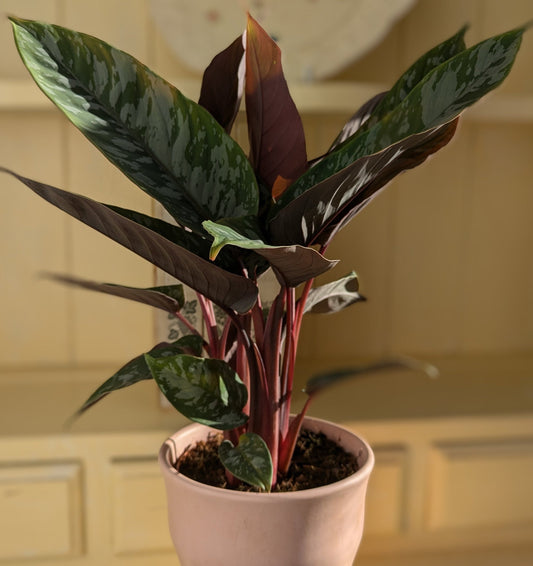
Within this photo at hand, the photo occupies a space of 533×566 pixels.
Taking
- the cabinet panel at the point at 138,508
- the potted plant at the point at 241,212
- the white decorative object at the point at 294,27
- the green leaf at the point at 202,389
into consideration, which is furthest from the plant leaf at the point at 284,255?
the white decorative object at the point at 294,27

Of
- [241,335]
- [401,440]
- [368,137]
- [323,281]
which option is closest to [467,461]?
[401,440]

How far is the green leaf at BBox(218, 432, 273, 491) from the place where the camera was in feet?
1.82

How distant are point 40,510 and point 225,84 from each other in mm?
649

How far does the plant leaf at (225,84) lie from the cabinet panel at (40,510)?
1.80 feet

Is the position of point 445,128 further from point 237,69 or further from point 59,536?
point 59,536

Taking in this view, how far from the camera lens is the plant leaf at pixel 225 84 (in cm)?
65

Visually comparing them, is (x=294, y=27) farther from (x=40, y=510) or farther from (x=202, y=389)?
(x=40, y=510)

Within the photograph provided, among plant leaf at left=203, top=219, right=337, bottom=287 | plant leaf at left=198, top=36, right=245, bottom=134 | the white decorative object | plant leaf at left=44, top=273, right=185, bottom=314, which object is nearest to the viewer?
plant leaf at left=203, top=219, right=337, bottom=287

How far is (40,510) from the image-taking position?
3.05 feet

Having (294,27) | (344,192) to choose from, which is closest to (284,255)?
(344,192)

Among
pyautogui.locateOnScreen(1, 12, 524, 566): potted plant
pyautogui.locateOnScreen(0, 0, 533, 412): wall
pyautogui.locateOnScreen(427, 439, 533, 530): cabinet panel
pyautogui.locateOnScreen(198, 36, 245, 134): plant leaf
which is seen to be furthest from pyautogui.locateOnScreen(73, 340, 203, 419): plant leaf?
pyautogui.locateOnScreen(427, 439, 533, 530): cabinet panel

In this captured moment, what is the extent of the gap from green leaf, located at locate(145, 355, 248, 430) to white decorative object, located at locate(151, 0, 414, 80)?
62 centimetres

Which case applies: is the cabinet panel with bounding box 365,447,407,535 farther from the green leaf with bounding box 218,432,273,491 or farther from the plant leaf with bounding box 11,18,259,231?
the plant leaf with bounding box 11,18,259,231

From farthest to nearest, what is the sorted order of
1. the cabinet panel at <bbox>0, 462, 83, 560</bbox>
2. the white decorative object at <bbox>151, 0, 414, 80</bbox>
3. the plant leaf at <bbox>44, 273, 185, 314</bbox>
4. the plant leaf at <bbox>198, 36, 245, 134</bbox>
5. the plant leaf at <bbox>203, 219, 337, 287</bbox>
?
the white decorative object at <bbox>151, 0, 414, 80</bbox>, the cabinet panel at <bbox>0, 462, 83, 560</bbox>, the plant leaf at <bbox>198, 36, 245, 134</bbox>, the plant leaf at <bbox>44, 273, 185, 314</bbox>, the plant leaf at <bbox>203, 219, 337, 287</bbox>
